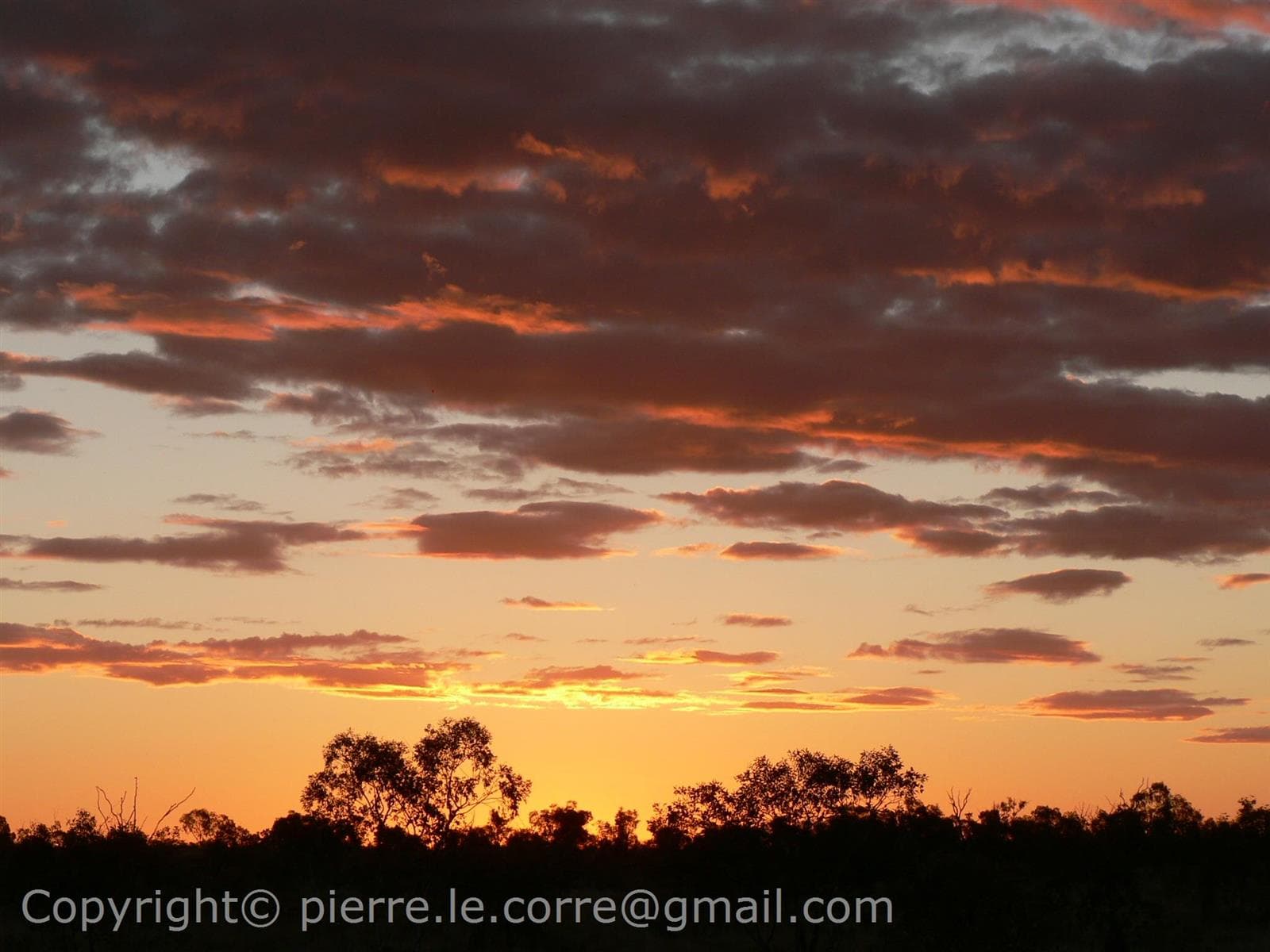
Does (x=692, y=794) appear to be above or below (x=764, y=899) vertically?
above

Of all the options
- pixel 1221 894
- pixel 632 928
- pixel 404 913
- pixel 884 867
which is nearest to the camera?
pixel 884 867

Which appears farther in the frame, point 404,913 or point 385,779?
point 404,913

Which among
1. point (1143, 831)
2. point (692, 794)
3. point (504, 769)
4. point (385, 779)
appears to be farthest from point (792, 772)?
point (1143, 831)

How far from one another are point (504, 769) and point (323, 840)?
1424cm

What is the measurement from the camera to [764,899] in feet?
254

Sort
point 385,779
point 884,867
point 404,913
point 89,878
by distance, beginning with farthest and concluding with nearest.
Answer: point 404,913, point 385,779, point 884,867, point 89,878

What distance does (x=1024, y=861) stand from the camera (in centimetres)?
9300

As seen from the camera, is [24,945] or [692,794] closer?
[24,945]

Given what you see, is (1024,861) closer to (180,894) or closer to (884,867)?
(884,867)

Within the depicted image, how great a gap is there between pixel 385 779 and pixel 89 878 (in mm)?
18514

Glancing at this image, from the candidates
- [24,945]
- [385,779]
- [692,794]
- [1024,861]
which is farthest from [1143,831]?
[24,945]

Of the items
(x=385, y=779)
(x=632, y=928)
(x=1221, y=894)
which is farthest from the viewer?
(x=1221, y=894)

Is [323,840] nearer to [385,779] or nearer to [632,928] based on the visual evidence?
[385,779]

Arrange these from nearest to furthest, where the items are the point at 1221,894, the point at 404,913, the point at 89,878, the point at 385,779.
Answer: the point at 89,878 → the point at 385,779 → the point at 404,913 → the point at 1221,894
